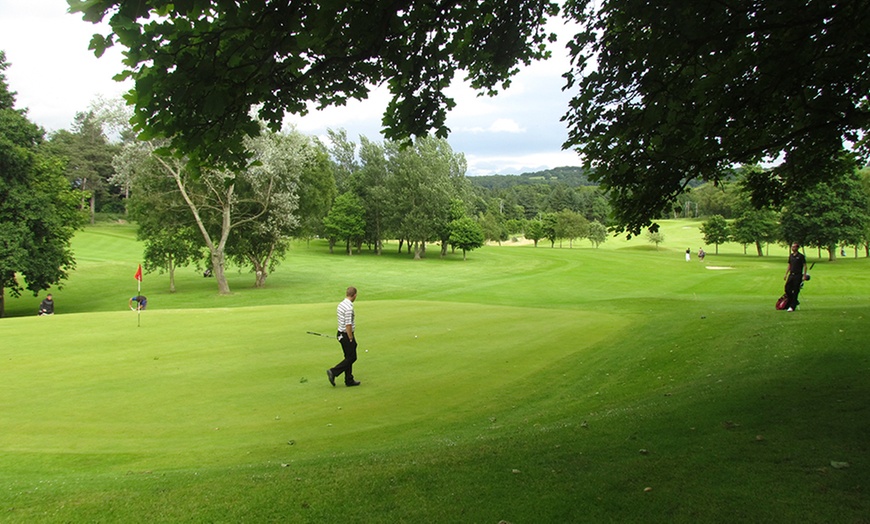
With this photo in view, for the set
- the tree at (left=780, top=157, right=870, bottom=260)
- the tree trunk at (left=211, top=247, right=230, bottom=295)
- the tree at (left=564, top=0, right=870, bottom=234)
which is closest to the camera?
the tree at (left=564, top=0, right=870, bottom=234)

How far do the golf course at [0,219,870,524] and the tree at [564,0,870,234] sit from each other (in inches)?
147

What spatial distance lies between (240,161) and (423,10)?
3014 millimetres

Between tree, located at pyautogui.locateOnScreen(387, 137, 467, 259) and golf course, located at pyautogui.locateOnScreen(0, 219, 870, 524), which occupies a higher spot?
tree, located at pyautogui.locateOnScreen(387, 137, 467, 259)

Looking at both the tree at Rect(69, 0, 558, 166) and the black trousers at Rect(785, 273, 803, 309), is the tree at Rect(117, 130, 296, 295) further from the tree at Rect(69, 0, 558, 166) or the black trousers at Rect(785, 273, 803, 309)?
the black trousers at Rect(785, 273, 803, 309)

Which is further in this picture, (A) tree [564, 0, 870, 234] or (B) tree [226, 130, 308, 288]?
(B) tree [226, 130, 308, 288]

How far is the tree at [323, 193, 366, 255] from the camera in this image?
72875 mm

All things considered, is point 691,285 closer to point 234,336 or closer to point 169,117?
point 234,336

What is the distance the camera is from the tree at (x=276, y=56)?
5148 mm

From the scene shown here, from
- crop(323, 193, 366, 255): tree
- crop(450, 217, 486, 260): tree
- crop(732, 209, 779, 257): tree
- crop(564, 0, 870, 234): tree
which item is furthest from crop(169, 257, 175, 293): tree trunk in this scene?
crop(732, 209, 779, 257): tree

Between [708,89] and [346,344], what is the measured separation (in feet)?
27.4

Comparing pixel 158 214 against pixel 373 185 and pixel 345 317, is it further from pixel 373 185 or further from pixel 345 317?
pixel 373 185

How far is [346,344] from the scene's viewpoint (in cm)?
1167

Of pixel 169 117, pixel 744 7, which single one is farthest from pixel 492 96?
pixel 169 117

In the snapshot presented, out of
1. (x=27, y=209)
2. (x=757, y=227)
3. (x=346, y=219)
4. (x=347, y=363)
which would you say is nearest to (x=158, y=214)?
(x=27, y=209)
